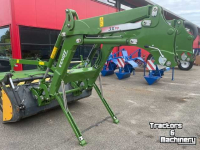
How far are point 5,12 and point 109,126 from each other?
658cm

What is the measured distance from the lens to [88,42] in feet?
9.19

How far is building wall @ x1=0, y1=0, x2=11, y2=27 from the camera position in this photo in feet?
23.3

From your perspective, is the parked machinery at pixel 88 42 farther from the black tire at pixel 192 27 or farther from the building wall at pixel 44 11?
the building wall at pixel 44 11

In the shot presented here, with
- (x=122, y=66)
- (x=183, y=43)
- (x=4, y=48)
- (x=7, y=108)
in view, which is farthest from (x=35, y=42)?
(x=183, y=43)

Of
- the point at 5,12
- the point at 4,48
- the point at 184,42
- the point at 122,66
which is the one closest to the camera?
the point at 184,42

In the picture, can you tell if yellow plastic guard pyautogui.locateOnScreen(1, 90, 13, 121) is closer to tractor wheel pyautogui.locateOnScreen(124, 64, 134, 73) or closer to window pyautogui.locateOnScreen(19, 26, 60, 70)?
window pyautogui.locateOnScreen(19, 26, 60, 70)

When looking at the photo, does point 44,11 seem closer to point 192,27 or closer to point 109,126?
point 109,126

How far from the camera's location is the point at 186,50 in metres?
2.53

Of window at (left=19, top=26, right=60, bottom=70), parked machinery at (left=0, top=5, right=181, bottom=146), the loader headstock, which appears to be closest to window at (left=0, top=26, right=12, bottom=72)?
window at (left=19, top=26, right=60, bottom=70)

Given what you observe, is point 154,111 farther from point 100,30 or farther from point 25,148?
Result: point 25,148

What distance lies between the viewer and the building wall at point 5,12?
709 centimetres

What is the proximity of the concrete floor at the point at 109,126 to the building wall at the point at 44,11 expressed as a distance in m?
4.64

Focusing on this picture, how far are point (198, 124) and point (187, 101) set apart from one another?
1726 millimetres

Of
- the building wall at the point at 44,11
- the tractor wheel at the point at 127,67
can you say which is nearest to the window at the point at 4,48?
the building wall at the point at 44,11
